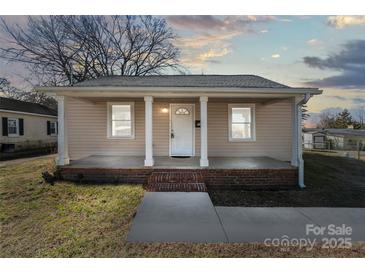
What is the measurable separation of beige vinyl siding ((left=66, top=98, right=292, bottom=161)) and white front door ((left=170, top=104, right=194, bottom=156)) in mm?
199

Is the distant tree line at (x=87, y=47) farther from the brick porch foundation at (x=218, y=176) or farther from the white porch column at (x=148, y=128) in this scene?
the brick porch foundation at (x=218, y=176)

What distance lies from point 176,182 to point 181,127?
3422 mm

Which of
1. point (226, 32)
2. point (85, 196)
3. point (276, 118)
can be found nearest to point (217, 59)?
point (226, 32)

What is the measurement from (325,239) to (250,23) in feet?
29.7

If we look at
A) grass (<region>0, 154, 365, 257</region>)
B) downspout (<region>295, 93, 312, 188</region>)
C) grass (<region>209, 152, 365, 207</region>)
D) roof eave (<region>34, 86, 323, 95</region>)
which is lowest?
grass (<region>209, 152, 365, 207</region>)

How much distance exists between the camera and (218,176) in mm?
6961

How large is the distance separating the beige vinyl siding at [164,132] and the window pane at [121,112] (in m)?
0.29

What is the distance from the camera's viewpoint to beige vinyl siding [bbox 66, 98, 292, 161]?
9383 millimetres

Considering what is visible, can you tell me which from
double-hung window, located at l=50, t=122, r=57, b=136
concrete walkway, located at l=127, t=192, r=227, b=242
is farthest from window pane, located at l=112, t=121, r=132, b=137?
double-hung window, located at l=50, t=122, r=57, b=136

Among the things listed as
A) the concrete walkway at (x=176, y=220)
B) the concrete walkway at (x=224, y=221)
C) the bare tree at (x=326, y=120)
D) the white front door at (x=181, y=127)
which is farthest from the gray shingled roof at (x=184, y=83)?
the bare tree at (x=326, y=120)

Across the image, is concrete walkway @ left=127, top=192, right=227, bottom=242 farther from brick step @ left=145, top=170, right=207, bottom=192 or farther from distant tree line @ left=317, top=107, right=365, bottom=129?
distant tree line @ left=317, top=107, right=365, bottom=129

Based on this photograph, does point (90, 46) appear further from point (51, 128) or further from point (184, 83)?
point (184, 83)

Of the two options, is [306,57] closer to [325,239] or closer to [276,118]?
[276,118]

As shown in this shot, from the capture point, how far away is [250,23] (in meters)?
10.0
